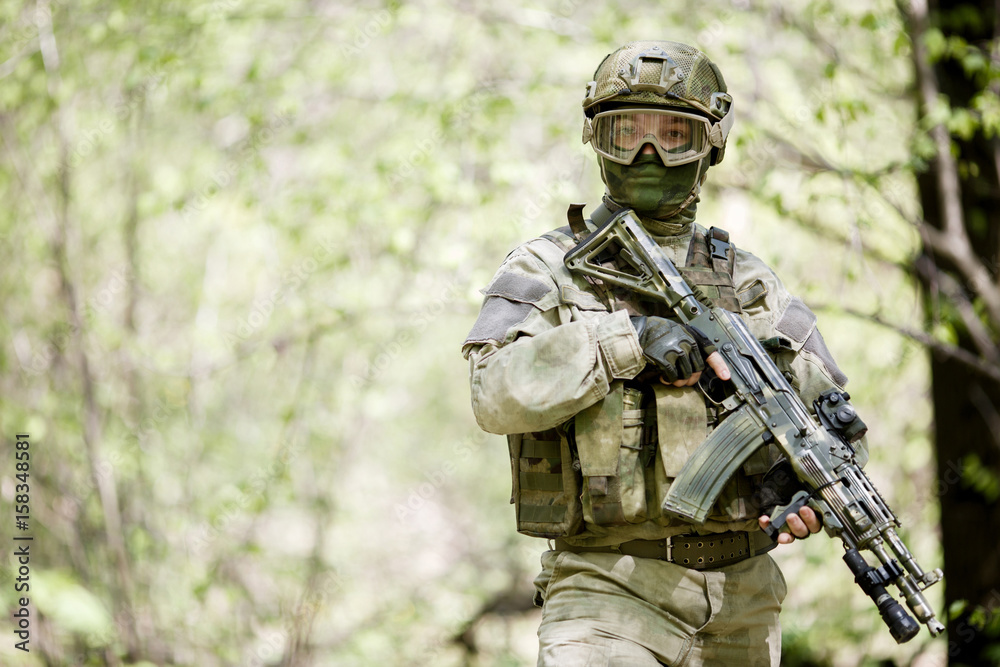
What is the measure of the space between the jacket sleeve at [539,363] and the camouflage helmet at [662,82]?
23.2 inches

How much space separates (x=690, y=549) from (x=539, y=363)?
649mm

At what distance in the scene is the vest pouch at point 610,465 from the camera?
93.5 inches

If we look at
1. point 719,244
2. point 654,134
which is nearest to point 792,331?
point 719,244

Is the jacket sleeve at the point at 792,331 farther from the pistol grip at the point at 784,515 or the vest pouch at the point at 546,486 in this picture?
the vest pouch at the point at 546,486

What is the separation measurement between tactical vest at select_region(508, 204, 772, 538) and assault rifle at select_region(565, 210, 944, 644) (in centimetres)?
8

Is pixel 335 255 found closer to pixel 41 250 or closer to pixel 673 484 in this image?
pixel 41 250

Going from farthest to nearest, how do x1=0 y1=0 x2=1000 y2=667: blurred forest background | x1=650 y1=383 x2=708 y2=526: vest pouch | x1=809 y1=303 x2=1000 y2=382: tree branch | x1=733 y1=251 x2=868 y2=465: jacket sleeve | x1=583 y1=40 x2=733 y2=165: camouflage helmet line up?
x1=0 y1=0 x2=1000 y2=667: blurred forest background, x1=809 y1=303 x2=1000 y2=382: tree branch, x1=733 y1=251 x2=868 y2=465: jacket sleeve, x1=583 y1=40 x2=733 y2=165: camouflage helmet, x1=650 y1=383 x2=708 y2=526: vest pouch

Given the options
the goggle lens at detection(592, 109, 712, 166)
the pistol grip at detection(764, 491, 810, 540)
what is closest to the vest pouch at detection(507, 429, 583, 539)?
the pistol grip at detection(764, 491, 810, 540)

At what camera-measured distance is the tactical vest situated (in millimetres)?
2389

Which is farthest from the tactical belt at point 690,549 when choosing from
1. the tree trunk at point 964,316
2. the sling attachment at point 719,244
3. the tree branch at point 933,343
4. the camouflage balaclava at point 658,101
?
the tree trunk at point 964,316

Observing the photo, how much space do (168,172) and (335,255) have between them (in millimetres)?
1097

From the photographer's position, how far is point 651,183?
2.61 m

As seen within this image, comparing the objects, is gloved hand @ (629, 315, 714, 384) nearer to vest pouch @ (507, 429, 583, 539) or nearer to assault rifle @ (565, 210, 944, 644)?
assault rifle @ (565, 210, 944, 644)

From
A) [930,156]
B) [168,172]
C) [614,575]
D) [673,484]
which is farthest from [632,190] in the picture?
[168,172]
